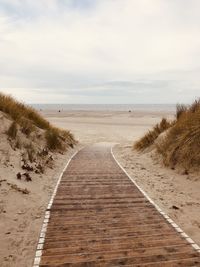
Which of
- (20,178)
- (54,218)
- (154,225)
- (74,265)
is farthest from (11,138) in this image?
(74,265)

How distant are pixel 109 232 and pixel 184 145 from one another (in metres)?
5.77

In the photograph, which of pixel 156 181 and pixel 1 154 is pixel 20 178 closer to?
pixel 1 154

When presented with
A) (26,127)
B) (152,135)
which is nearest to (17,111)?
(26,127)

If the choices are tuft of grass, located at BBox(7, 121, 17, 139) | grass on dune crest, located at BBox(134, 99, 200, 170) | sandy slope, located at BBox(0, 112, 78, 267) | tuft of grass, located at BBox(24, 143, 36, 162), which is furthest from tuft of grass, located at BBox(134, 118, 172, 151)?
tuft of grass, located at BBox(7, 121, 17, 139)

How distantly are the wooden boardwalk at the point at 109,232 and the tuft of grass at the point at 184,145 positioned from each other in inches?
87.2

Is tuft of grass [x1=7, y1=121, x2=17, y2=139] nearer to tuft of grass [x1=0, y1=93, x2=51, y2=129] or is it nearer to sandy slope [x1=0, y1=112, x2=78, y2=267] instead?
sandy slope [x1=0, y1=112, x2=78, y2=267]

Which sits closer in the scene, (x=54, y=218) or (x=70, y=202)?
(x=54, y=218)

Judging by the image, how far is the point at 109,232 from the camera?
6043mm

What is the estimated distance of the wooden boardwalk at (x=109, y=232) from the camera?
5023mm

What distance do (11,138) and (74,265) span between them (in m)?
7.48

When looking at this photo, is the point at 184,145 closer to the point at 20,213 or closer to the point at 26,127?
the point at 20,213

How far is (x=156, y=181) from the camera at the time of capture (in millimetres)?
10492

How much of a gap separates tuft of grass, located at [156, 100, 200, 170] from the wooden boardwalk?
2214 mm

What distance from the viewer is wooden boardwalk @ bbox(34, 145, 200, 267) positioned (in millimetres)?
5023
